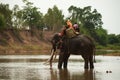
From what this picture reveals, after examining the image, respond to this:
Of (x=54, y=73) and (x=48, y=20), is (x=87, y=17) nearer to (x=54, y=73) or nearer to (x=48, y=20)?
(x=48, y=20)

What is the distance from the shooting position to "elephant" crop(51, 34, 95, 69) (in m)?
22.5

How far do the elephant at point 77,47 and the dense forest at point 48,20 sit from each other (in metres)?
54.2

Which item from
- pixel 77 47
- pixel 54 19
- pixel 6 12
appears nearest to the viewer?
pixel 77 47

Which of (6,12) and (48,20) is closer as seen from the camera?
(6,12)

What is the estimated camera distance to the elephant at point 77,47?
74.0 feet

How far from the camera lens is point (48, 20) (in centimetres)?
11175

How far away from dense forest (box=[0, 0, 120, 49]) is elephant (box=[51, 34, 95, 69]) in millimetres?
54163

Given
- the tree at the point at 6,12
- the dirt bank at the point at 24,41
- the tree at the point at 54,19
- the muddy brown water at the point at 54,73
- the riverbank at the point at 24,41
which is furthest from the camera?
the tree at the point at 54,19

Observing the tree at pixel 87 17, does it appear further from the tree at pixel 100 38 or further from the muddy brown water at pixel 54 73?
the muddy brown water at pixel 54 73

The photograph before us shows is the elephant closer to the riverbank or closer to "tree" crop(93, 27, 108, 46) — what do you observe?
the riverbank

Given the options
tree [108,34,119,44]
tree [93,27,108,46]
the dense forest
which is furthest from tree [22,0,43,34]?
tree [108,34,119,44]

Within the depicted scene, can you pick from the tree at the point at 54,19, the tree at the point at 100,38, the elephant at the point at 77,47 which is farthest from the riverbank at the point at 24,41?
the elephant at the point at 77,47

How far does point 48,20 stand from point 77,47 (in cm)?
8896

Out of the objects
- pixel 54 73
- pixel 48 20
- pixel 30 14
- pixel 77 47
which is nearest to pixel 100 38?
pixel 48 20
